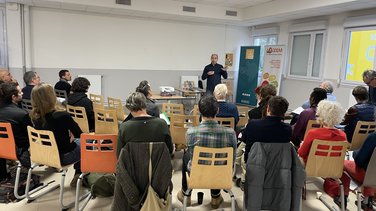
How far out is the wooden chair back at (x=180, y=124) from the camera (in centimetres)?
345

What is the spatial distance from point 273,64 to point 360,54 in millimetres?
2304

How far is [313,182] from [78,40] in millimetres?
6368

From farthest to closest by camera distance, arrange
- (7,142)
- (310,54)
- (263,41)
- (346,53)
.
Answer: (263,41)
(310,54)
(346,53)
(7,142)

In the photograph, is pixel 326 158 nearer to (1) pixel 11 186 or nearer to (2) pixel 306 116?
(2) pixel 306 116

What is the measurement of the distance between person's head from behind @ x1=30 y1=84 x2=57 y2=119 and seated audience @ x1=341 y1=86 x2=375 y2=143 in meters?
3.34

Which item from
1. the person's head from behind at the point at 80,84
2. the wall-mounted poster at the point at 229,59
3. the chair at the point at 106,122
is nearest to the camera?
the chair at the point at 106,122

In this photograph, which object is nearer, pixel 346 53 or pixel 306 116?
pixel 306 116

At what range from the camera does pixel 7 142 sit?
2.71 metres

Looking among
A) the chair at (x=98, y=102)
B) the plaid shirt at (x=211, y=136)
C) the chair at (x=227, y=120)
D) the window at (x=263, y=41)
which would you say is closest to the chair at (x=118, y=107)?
the chair at (x=98, y=102)

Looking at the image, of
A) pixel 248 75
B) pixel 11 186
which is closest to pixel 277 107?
pixel 11 186

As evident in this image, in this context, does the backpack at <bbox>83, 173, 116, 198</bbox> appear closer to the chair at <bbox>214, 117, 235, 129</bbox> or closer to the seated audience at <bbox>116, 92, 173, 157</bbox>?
the seated audience at <bbox>116, 92, 173, 157</bbox>

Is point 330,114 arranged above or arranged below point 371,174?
above

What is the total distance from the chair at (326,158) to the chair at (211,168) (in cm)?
81

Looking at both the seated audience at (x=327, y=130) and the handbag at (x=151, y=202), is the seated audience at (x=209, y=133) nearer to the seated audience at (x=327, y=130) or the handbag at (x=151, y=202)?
the handbag at (x=151, y=202)
